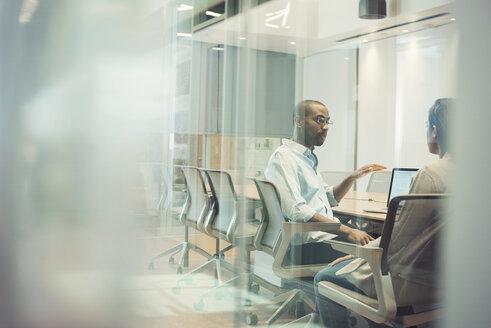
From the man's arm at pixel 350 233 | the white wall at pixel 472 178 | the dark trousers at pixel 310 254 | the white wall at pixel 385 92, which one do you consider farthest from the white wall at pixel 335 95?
the white wall at pixel 472 178

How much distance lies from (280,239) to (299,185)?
0.96 feet

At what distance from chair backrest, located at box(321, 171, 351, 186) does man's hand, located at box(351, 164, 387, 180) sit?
0.04 meters

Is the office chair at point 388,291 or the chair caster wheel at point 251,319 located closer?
the office chair at point 388,291

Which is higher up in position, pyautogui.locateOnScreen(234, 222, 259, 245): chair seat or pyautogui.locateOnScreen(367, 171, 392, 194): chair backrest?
pyautogui.locateOnScreen(367, 171, 392, 194): chair backrest

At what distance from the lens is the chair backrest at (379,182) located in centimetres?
204

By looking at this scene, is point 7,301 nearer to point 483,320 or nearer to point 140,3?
point 140,3

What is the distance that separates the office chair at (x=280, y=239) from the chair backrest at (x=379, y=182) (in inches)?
11.7

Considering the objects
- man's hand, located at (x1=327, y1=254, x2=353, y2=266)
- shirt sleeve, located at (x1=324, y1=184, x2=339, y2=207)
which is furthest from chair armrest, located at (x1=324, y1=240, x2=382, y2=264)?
shirt sleeve, located at (x1=324, y1=184, x2=339, y2=207)

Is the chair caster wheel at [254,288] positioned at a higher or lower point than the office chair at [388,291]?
lower

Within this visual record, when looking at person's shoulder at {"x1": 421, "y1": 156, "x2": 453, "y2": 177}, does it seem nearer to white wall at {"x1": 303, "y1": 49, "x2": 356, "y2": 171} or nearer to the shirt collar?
white wall at {"x1": 303, "y1": 49, "x2": 356, "y2": 171}

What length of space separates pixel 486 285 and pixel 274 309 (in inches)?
55.5

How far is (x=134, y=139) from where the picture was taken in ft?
5.48

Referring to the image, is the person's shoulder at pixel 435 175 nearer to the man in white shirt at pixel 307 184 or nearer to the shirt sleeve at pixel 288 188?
the man in white shirt at pixel 307 184

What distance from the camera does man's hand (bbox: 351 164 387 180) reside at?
215cm
